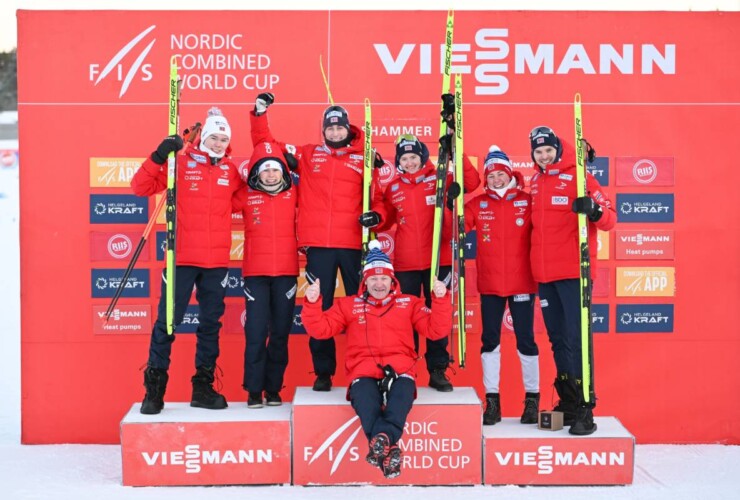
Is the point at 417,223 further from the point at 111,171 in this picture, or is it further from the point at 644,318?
the point at 111,171

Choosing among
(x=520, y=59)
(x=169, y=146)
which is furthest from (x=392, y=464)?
(x=520, y=59)

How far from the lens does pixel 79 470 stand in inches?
189

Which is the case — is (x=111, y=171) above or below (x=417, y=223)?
above

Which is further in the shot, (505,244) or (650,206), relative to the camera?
(650,206)

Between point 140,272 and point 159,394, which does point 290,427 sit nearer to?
point 159,394

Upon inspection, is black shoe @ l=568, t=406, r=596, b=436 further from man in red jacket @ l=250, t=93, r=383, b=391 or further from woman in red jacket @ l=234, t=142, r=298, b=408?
woman in red jacket @ l=234, t=142, r=298, b=408

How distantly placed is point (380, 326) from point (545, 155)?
135 centimetres

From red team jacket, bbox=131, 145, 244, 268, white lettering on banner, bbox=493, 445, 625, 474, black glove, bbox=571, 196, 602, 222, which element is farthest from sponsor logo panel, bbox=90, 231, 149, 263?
black glove, bbox=571, 196, 602, 222

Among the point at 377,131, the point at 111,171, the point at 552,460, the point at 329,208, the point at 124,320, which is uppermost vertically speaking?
the point at 377,131

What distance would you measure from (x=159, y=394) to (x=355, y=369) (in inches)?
42.7

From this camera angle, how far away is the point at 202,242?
4.71 meters

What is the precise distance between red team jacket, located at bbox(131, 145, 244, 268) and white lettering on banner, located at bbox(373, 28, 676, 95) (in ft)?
4.77

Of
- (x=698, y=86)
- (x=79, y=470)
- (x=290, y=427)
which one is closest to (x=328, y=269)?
(x=290, y=427)

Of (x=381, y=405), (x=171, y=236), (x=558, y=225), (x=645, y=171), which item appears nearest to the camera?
(x=381, y=405)
